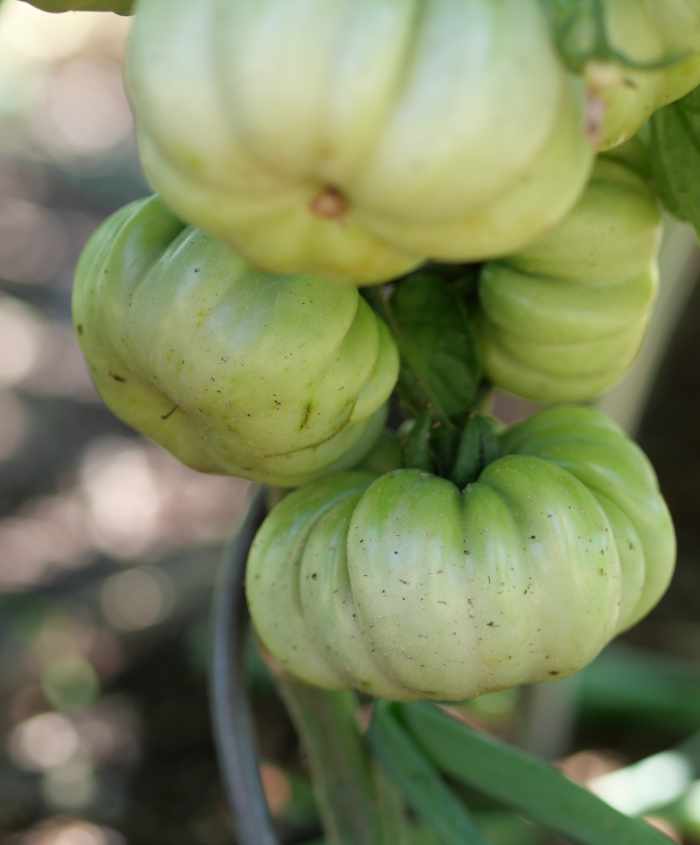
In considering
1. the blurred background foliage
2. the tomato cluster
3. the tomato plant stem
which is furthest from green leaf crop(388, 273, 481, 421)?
the blurred background foliage

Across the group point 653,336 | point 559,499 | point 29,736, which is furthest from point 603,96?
point 29,736

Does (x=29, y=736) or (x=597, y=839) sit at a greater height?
(x=597, y=839)

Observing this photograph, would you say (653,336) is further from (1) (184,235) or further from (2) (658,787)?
(1) (184,235)

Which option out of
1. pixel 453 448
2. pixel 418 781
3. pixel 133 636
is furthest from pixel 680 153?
pixel 133 636

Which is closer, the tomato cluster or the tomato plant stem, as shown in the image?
the tomato cluster

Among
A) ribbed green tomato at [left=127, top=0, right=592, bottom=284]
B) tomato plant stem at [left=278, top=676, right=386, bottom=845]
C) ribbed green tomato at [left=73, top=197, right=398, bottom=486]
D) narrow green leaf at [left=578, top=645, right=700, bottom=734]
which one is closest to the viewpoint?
ribbed green tomato at [left=127, top=0, right=592, bottom=284]

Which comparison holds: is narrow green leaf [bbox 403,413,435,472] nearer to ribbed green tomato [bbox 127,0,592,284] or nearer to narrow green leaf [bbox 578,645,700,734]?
ribbed green tomato [bbox 127,0,592,284]

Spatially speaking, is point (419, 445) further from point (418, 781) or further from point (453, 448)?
point (418, 781)
